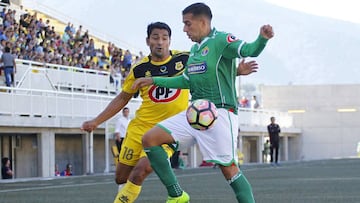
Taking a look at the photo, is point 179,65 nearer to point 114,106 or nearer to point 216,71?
point 114,106

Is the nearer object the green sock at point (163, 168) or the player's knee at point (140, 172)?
the green sock at point (163, 168)

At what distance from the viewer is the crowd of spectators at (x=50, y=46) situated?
33.1 m

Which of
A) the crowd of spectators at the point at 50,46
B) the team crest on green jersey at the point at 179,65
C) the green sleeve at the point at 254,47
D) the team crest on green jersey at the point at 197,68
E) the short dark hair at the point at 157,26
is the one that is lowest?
the team crest on green jersey at the point at 197,68

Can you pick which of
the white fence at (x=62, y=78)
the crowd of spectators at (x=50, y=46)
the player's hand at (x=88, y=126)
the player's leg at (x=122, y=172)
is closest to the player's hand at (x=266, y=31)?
the player's hand at (x=88, y=126)

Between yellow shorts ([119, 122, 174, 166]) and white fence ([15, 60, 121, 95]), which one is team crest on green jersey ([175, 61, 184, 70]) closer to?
yellow shorts ([119, 122, 174, 166])

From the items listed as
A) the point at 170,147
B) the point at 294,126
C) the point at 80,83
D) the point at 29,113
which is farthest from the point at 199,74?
the point at 294,126

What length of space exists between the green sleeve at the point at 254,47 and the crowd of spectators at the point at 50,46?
2300 centimetres

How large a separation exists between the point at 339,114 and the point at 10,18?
123 ft

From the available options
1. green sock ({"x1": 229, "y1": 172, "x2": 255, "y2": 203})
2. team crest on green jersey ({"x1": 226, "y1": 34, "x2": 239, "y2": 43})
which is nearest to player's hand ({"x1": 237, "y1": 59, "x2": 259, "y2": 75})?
team crest on green jersey ({"x1": 226, "y1": 34, "x2": 239, "y2": 43})

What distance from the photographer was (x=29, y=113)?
28281 mm

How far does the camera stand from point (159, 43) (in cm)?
1066

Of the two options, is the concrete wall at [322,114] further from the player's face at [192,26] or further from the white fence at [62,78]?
the player's face at [192,26]

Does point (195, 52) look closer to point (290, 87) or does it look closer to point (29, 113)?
point (29, 113)

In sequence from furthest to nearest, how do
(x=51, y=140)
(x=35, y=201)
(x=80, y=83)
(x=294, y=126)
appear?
(x=294, y=126) → (x=80, y=83) → (x=51, y=140) → (x=35, y=201)
